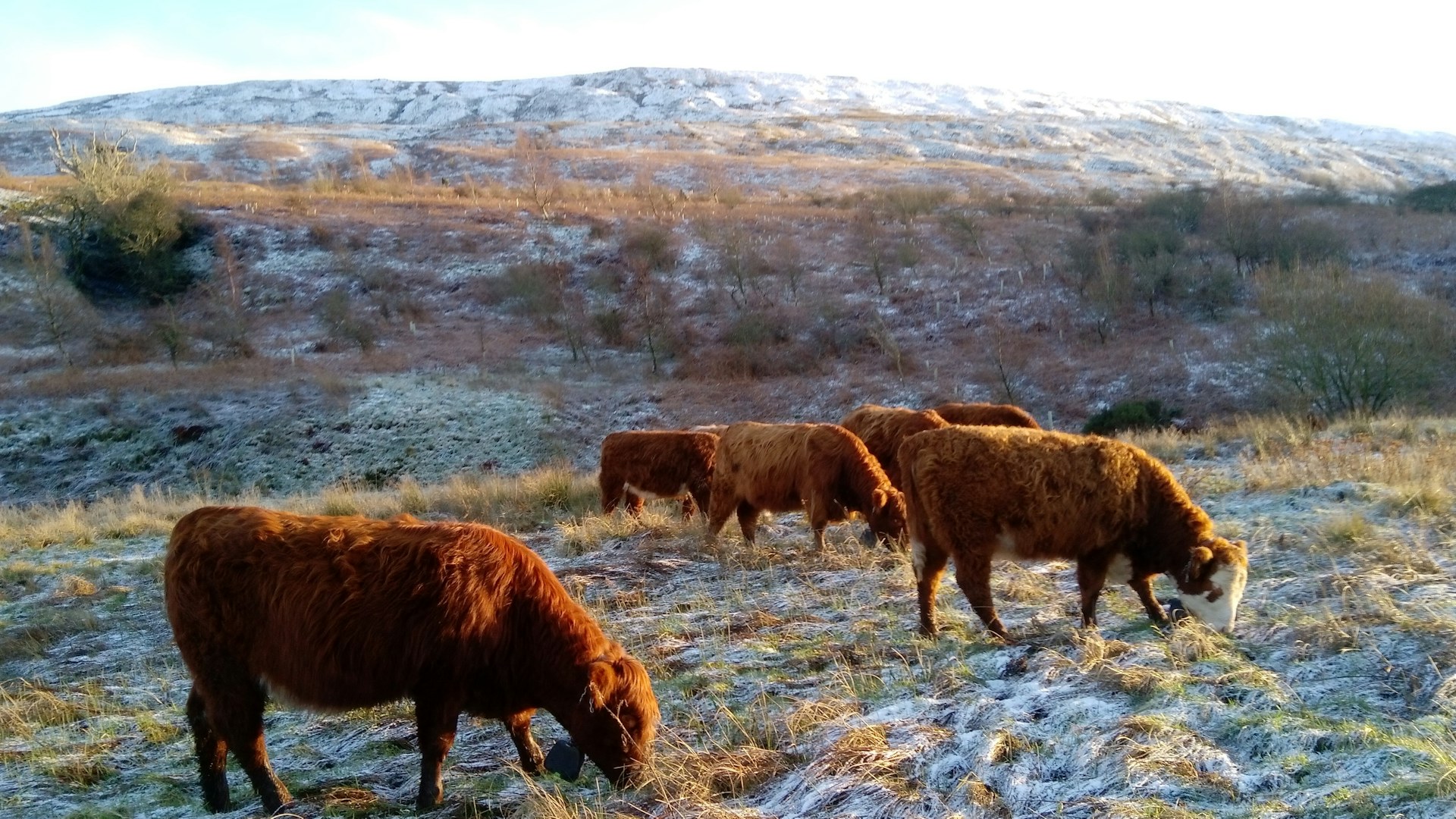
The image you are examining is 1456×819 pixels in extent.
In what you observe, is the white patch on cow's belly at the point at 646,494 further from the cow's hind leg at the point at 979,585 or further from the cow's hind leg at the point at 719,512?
the cow's hind leg at the point at 979,585

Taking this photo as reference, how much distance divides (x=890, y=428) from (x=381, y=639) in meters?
9.24

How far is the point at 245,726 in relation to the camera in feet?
18.4

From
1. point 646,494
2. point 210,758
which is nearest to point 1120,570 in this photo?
point 210,758

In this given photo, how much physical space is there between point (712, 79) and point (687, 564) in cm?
13690

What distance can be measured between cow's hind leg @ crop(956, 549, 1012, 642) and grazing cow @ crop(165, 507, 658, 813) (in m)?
2.74

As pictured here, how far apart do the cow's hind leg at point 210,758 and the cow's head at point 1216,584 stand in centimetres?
631

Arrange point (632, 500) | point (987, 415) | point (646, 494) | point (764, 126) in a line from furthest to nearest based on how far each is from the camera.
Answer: point (764, 126), point (632, 500), point (646, 494), point (987, 415)

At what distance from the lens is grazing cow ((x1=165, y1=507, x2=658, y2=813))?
5418mm

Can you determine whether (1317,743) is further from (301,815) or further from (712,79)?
(712,79)

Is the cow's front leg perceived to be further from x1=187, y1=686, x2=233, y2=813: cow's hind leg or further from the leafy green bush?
the leafy green bush

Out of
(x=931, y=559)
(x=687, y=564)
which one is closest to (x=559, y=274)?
(x=687, y=564)

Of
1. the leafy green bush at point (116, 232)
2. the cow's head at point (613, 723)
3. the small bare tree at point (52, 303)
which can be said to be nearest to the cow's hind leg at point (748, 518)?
the cow's head at point (613, 723)

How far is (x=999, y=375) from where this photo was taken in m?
35.2

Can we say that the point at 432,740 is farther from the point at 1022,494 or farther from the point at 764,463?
the point at 764,463
